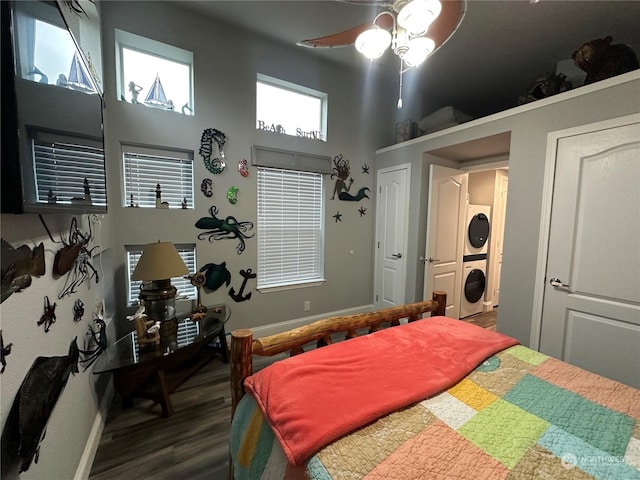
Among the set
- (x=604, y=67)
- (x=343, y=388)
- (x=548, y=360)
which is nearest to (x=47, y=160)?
(x=343, y=388)

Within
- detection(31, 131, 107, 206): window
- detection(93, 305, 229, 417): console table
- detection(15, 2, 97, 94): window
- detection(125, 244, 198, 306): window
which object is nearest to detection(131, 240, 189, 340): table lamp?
detection(93, 305, 229, 417): console table

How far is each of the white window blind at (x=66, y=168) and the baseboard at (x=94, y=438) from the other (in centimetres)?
136

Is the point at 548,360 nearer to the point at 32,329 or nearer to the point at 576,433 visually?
the point at 576,433

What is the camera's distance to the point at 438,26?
1463 mm

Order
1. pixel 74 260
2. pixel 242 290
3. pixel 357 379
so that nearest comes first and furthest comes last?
pixel 357 379 < pixel 74 260 < pixel 242 290

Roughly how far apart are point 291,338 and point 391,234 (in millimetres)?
2451

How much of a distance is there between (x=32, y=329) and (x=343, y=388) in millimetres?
1150

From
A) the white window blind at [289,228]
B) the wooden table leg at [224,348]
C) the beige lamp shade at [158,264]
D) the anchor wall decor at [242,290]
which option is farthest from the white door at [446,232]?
the beige lamp shade at [158,264]

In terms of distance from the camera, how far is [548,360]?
1300mm

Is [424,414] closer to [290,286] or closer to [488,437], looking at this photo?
[488,437]

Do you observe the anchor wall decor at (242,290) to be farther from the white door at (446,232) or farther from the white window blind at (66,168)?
the white door at (446,232)

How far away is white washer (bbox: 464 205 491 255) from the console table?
3.31 metres

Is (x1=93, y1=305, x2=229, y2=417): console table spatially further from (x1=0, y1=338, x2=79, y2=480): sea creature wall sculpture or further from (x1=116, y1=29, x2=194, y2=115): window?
(x1=116, y1=29, x2=194, y2=115): window

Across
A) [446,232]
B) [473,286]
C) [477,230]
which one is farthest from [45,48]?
[473,286]
